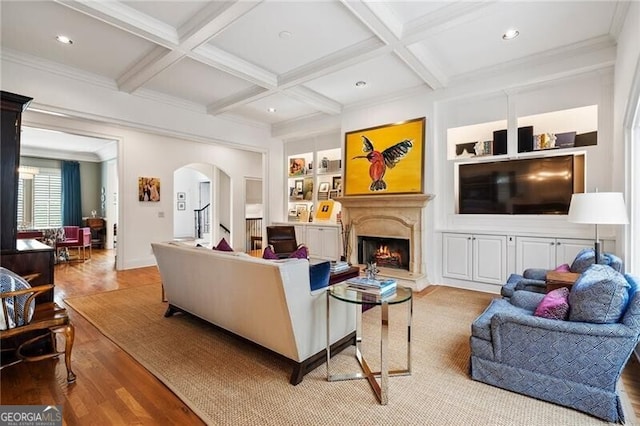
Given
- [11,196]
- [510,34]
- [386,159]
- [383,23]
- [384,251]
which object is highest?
[510,34]

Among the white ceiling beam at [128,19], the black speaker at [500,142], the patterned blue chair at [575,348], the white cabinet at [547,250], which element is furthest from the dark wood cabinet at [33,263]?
the black speaker at [500,142]

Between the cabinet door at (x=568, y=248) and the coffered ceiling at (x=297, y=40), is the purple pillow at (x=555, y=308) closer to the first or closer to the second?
the cabinet door at (x=568, y=248)

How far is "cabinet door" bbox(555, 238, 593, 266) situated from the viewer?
151 inches

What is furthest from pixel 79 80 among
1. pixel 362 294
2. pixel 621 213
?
pixel 621 213

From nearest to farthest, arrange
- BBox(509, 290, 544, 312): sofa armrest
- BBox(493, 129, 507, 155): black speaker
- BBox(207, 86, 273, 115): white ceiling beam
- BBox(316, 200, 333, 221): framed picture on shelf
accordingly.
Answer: BBox(509, 290, 544, 312): sofa armrest
BBox(493, 129, 507, 155): black speaker
BBox(207, 86, 273, 115): white ceiling beam
BBox(316, 200, 333, 221): framed picture on shelf

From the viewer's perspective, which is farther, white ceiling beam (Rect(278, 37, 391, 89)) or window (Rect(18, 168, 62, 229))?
window (Rect(18, 168, 62, 229))

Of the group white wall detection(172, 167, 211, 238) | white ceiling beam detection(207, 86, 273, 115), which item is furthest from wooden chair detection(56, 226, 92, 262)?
white ceiling beam detection(207, 86, 273, 115)

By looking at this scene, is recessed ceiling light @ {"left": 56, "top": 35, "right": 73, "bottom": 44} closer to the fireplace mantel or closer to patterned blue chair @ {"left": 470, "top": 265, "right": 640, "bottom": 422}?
the fireplace mantel

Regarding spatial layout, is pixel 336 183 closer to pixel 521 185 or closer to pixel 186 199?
pixel 521 185

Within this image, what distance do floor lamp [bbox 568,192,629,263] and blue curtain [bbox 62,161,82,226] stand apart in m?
11.9

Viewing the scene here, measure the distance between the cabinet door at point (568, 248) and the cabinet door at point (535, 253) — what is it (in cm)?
5

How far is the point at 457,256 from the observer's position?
4.80 m

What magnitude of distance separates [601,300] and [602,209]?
1165 millimetres

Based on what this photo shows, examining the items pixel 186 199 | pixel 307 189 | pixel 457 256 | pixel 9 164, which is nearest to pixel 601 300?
pixel 457 256
